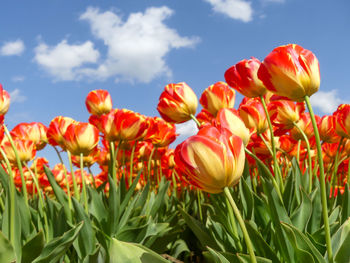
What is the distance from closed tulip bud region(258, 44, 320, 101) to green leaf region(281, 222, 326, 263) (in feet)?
1.07

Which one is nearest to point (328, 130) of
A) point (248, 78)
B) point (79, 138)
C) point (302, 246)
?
point (248, 78)

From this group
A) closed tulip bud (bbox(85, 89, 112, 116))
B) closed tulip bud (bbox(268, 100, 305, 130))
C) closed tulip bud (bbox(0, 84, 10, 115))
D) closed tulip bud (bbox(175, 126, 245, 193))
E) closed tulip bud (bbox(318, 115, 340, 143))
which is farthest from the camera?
closed tulip bud (bbox(85, 89, 112, 116))

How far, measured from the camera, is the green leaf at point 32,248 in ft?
3.45

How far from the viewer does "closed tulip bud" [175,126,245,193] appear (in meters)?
0.77

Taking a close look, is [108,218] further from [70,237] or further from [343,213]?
[343,213]

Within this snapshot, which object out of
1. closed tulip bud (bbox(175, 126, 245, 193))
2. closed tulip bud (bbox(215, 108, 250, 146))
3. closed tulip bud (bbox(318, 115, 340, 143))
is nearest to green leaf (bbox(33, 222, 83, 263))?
closed tulip bud (bbox(175, 126, 245, 193))

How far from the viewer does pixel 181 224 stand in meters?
2.10

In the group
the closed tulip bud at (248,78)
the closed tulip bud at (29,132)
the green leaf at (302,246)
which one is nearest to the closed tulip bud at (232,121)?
the closed tulip bud at (248,78)

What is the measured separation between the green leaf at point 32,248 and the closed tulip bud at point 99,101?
60.7 inches

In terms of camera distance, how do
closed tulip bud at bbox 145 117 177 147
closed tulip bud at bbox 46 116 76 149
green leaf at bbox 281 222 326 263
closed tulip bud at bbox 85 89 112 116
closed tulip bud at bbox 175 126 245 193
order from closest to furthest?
closed tulip bud at bbox 175 126 245 193 → green leaf at bbox 281 222 326 263 → closed tulip bud at bbox 46 116 76 149 → closed tulip bud at bbox 145 117 177 147 → closed tulip bud at bbox 85 89 112 116

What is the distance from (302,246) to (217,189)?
1.06 feet

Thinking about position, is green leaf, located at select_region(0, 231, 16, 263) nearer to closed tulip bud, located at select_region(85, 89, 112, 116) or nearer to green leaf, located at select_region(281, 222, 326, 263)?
green leaf, located at select_region(281, 222, 326, 263)

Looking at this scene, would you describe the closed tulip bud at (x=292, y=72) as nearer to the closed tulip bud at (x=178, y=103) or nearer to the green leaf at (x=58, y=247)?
the green leaf at (x=58, y=247)

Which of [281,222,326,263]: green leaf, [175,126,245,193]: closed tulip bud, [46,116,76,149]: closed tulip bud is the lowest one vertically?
[281,222,326,263]: green leaf
